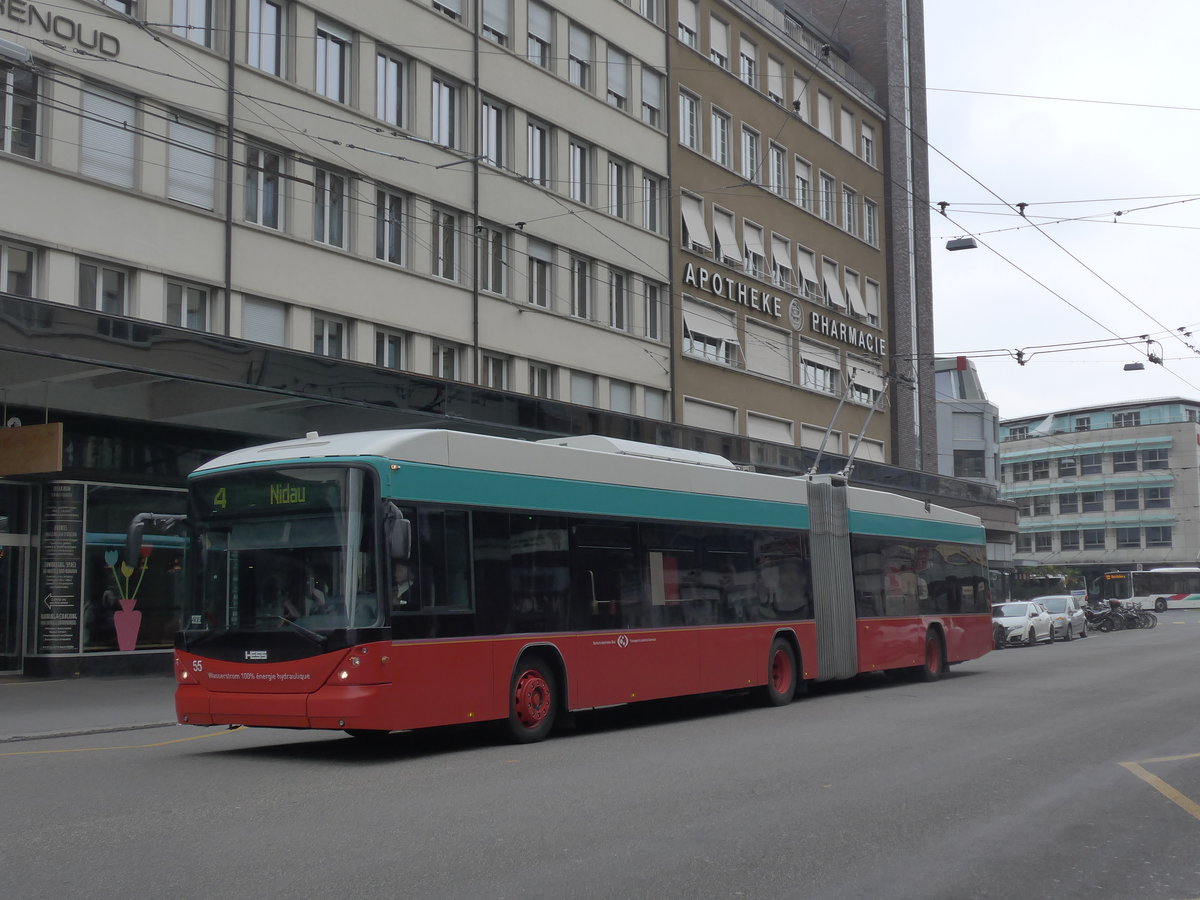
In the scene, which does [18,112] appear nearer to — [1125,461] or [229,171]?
[229,171]

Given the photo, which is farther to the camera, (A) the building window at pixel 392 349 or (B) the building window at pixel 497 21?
(B) the building window at pixel 497 21

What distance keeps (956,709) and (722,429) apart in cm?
2360

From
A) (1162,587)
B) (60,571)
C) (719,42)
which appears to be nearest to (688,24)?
(719,42)

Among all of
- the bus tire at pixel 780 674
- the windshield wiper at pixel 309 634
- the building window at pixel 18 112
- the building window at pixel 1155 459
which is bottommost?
the bus tire at pixel 780 674

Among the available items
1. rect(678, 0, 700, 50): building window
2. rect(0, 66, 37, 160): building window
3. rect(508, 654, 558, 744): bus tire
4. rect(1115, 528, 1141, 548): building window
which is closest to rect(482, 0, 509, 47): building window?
rect(678, 0, 700, 50): building window

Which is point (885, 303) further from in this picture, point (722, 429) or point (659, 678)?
point (659, 678)

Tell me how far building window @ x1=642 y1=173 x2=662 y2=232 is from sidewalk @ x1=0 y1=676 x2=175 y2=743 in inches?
741

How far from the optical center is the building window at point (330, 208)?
26.5m

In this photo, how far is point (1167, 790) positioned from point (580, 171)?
26639 millimetres

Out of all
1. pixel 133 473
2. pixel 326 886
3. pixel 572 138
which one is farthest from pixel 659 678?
pixel 572 138

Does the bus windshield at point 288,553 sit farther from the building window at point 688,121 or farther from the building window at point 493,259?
the building window at point 688,121

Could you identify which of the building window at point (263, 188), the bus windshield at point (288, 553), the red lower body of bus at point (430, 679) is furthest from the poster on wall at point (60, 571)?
the bus windshield at point (288, 553)

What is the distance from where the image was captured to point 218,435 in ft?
81.6

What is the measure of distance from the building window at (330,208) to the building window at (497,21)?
6.32 m
